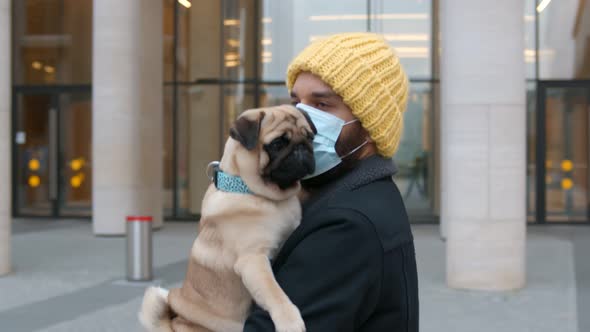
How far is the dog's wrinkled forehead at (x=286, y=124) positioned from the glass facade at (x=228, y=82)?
16.0 meters

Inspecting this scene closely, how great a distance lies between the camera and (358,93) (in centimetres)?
220

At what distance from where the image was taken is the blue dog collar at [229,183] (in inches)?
97.6

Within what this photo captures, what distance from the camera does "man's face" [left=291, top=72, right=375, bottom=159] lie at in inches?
88.9

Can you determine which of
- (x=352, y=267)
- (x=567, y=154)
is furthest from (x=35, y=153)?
(x=352, y=267)

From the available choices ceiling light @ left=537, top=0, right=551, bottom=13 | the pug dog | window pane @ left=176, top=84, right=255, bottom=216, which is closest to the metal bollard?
the pug dog

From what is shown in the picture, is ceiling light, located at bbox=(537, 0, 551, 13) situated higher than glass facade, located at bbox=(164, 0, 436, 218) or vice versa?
ceiling light, located at bbox=(537, 0, 551, 13)

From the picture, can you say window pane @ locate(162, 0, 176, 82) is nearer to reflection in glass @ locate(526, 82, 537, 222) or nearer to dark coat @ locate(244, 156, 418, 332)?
reflection in glass @ locate(526, 82, 537, 222)

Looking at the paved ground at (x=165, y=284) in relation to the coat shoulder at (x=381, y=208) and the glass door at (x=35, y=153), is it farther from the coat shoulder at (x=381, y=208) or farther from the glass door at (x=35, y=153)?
the coat shoulder at (x=381, y=208)

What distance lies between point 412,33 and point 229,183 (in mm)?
16579

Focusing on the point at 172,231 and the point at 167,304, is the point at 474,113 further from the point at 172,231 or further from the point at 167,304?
the point at 172,231

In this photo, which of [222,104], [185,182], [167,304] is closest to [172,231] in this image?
[185,182]

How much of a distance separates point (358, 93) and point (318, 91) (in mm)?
140

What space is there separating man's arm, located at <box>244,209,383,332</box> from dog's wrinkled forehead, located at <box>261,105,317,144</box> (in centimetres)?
51

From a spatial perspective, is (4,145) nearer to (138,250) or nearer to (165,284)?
A: (138,250)
